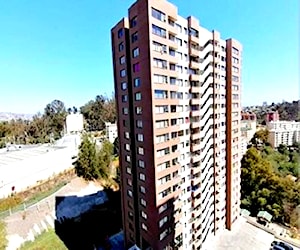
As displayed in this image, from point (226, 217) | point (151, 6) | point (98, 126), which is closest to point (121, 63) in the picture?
point (151, 6)

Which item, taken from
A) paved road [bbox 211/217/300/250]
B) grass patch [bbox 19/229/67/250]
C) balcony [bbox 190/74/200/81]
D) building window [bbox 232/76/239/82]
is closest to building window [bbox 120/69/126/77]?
balcony [bbox 190/74/200/81]

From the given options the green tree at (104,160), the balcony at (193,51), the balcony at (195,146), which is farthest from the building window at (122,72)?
the green tree at (104,160)

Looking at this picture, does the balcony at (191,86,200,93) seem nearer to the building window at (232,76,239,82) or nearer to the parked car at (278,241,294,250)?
the building window at (232,76,239,82)

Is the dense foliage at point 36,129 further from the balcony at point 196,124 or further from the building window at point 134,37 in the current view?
the building window at point 134,37

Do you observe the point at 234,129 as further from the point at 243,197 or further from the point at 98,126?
the point at 98,126

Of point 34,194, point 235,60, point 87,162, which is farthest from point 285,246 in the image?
point 34,194

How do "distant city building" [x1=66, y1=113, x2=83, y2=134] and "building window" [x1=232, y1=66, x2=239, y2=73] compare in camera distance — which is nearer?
"building window" [x1=232, y1=66, x2=239, y2=73]

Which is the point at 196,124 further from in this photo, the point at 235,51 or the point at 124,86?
the point at 235,51
